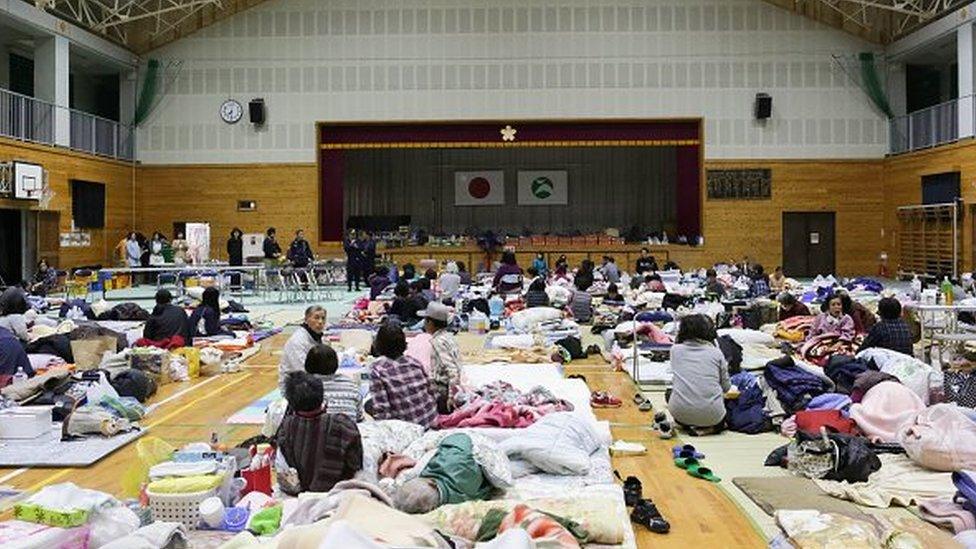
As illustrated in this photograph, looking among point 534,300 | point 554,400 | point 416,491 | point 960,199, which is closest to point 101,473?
point 416,491

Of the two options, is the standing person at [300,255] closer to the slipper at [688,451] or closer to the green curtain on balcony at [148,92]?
the green curtain on balcony at [148,92]

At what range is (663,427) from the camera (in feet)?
24.9

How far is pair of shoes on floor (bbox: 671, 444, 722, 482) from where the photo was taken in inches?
250

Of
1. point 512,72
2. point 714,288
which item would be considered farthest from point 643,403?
point 512,72

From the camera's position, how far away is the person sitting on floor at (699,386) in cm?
755

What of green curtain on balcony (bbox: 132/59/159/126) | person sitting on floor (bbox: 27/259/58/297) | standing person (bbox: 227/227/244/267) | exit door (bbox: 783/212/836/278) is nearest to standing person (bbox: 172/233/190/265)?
standing person (bbox: 227/227/244/267)

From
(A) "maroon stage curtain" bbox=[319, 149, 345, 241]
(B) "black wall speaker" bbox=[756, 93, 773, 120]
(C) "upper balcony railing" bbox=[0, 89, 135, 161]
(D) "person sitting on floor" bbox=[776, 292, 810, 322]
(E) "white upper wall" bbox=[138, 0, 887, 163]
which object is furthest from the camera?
(A) "maroon stage curtain" bbox=[319, 149, 345, 241]

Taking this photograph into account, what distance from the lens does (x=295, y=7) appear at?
27547 millimetres

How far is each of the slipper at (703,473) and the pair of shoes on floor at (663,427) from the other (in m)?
1.00

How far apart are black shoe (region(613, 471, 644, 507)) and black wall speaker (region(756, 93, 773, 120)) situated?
2257 centimetres

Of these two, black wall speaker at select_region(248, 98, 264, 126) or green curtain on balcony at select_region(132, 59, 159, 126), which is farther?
green curtain on balcony at select_region(132, 59, 159, 126)

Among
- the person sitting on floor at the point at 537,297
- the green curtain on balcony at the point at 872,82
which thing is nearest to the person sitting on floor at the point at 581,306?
the person sitting on floor at the point at 537,297

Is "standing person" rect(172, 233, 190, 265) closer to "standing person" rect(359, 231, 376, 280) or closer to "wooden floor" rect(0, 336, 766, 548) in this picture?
"standing person" rect(359, 231, 376, 280)

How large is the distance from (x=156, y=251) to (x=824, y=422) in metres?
21.1
